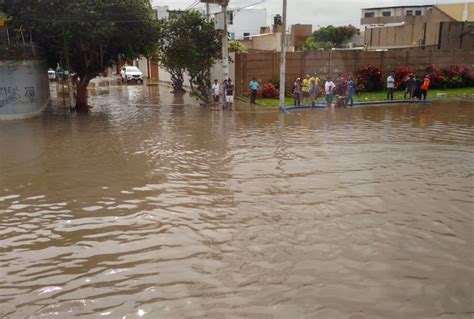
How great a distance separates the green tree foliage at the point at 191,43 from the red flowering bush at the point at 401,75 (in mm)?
11887

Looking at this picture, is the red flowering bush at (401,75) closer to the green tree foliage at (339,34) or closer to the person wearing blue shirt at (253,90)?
the person wearing blue shirt at (253,90)

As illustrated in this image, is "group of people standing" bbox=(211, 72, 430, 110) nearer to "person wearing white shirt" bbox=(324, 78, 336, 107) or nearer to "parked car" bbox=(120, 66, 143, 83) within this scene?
"person wearing white shirt" bbox=(324, 78, 336, 107)

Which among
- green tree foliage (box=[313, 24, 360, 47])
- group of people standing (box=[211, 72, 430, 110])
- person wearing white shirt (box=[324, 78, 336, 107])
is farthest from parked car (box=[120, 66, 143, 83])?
green tree foliage (box=[313, 24, 360, 47])

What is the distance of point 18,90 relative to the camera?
Answer: 1933 centimetres

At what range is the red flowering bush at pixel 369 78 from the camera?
2788 centimetres

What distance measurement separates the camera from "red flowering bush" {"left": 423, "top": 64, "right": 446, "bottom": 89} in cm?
2906

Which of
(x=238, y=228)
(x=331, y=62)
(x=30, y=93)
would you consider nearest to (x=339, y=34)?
(x=331, y=62)

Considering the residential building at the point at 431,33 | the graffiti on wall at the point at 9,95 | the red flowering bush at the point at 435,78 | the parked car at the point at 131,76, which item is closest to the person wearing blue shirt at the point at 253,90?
the graffiti on wall at the point at 9,95

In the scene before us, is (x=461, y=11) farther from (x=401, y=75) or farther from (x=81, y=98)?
(x=81, y=98)

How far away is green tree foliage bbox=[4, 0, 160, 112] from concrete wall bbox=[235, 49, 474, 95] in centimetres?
641

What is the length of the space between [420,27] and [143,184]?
33156 mm

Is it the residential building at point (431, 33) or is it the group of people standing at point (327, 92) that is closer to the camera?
the group of people standing at point (327, 92)

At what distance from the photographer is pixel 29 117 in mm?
19625

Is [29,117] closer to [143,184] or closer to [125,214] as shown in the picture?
[143,184]
